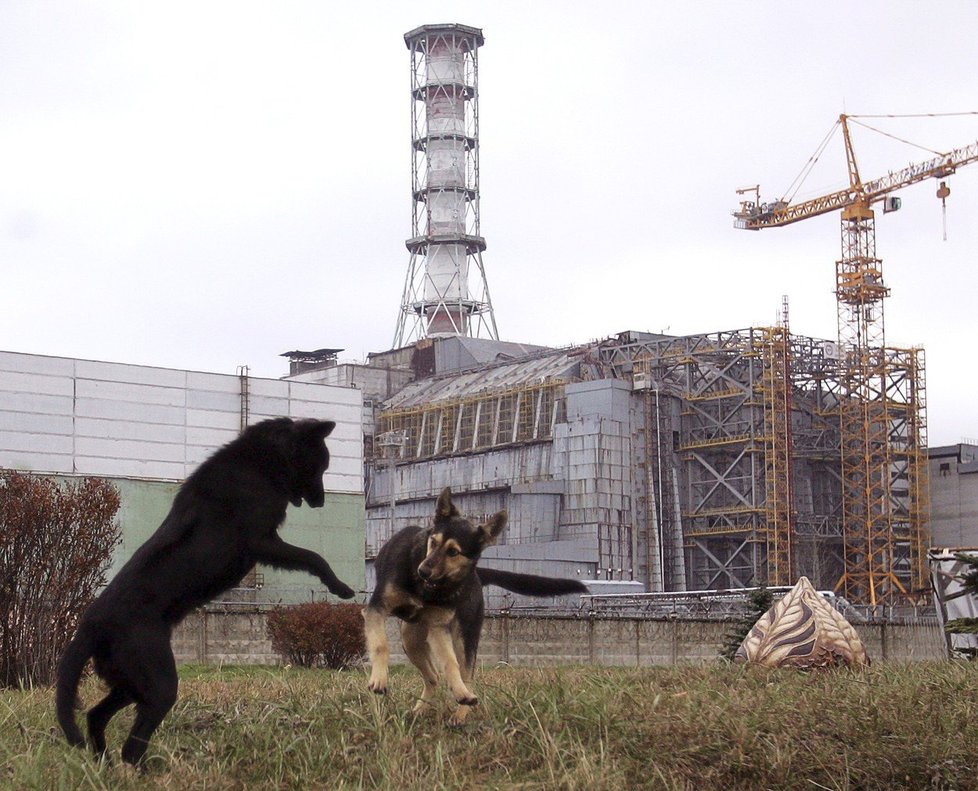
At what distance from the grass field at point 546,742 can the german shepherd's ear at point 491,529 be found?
1229mm

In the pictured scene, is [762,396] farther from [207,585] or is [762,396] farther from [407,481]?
[207,585]

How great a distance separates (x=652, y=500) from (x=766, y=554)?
5.99m

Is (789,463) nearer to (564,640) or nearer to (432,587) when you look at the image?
(564,640)

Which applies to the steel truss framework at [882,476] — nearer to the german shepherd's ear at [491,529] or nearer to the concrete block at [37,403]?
the concrete block at [37,403]

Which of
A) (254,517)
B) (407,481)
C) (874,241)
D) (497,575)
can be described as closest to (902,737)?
(497,575)

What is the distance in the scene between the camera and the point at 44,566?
60.0 feet

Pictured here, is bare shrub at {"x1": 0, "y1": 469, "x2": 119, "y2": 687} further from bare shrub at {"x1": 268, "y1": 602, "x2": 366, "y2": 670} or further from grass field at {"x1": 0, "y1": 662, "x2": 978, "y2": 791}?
bare shrub at {"x1": 268, "y1": 602, "x2": 366, "y2": 670}

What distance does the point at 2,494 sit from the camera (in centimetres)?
1900

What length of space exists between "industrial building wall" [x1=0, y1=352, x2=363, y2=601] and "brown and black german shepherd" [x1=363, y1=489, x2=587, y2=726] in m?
35.6

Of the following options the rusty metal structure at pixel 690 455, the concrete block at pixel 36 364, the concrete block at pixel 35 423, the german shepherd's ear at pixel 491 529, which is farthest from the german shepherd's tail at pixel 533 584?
the rusty metal structure at pixel 690 455

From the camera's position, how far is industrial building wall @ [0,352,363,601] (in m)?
47.1

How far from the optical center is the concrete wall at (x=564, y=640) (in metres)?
32.8

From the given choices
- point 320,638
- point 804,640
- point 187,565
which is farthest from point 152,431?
point 187,565

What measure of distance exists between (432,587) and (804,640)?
7.89 meters
